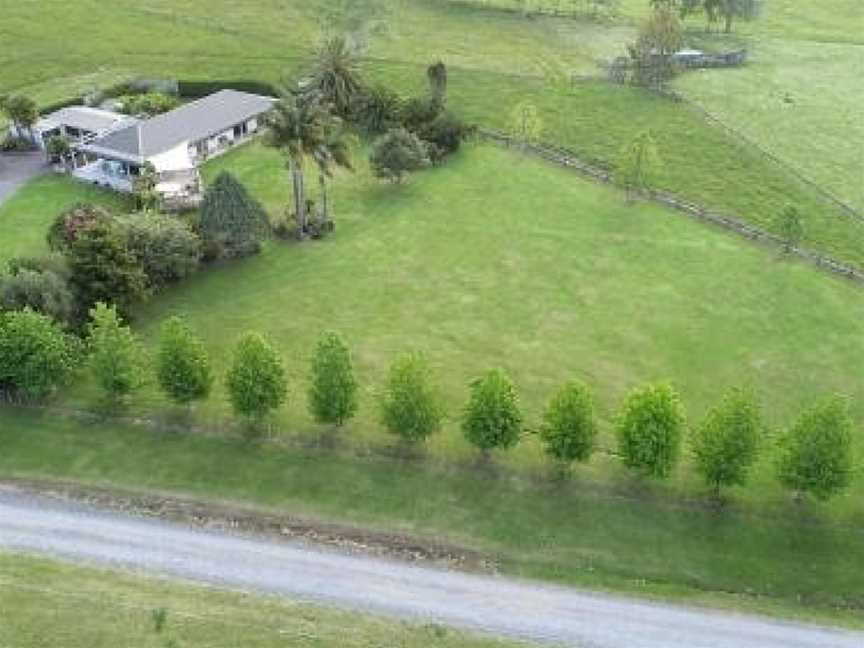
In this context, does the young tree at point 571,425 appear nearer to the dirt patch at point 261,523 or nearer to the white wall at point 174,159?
the dirt patch at point 261,523

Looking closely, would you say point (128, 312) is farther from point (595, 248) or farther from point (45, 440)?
point (595, 248)

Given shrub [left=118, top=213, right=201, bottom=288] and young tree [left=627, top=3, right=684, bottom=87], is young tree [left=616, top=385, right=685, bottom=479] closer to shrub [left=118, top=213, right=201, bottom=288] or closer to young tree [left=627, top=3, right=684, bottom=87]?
shrub [left=118, top=213, right=201, bottom=288]

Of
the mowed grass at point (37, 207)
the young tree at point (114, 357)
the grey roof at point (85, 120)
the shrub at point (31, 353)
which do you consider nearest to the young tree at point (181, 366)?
the young tree at point (114, 357)

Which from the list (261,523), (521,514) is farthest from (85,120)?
(521,514)

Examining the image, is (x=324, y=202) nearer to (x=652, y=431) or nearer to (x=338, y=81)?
(x=338, y=81)

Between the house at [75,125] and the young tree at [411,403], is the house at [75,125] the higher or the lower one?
the higher one

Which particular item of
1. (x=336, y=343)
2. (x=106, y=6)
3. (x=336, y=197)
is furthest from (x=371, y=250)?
(x=106, y=6)
